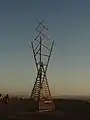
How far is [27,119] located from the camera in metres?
23.9

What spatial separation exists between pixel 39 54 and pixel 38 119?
40.3 ft

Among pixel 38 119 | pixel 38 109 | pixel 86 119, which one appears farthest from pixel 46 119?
pixel 38 109

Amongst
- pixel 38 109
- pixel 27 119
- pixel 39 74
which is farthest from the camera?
pixel 39 74

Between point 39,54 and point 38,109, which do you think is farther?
Result: point 39,54

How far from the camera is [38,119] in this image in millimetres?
23953

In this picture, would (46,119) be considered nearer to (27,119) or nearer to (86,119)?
(27,119)

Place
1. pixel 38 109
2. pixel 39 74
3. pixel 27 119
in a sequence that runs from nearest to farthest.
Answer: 1. pixel 27 119
2. pixel 38 109
3. pixel 39 74

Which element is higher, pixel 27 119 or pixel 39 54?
pixel 39 54

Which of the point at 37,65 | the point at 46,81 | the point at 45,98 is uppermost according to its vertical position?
the point at 37,65

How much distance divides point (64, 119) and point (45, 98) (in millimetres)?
9164

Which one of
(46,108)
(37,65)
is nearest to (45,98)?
(46,108)

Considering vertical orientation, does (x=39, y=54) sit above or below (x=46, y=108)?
above

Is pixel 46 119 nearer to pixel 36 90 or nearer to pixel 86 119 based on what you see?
pixel 86 119

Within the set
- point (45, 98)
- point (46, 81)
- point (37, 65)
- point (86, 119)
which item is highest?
point (37, 65)
